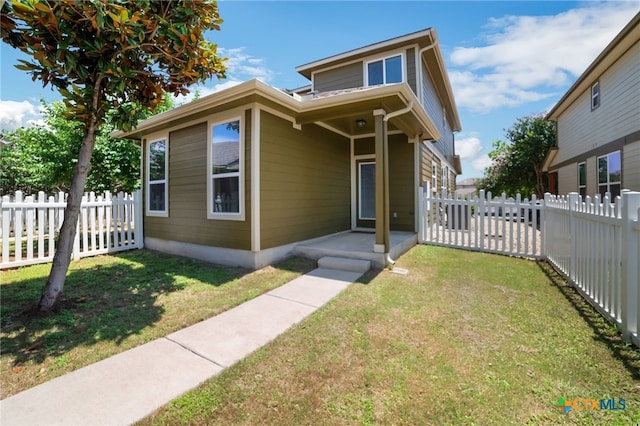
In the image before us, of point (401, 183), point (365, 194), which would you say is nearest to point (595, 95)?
point (401, 183)

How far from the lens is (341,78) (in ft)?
31.6

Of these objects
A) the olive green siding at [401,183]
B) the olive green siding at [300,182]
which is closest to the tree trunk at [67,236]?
the olive green siding at [300,182]

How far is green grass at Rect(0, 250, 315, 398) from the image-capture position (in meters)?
2.46

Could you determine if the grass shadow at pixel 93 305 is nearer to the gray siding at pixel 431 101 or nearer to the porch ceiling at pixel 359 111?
the porch ceiling at pixel 359 111

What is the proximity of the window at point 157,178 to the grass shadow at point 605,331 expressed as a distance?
26.0 feet

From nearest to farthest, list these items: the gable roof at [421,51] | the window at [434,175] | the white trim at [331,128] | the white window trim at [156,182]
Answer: the white trim at [331,128] → the white window trim at [156,182] → the gable roof at [421,51] → the window at [434,175]

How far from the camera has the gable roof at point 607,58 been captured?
6939 mm

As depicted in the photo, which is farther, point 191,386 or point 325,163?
point 325,163

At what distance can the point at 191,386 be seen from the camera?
2.07 m

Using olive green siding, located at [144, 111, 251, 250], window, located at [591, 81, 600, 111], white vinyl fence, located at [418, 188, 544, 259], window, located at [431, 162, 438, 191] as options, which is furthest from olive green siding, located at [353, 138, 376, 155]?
window, located at [591, 81, 600, 111]

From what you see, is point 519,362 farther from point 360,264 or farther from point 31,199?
point 31,199

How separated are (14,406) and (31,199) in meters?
5.35

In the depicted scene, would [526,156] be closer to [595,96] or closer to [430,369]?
[595,96]

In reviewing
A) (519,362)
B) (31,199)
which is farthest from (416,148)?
(31,199)
